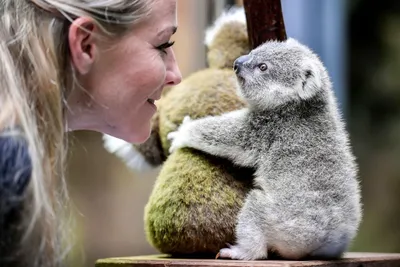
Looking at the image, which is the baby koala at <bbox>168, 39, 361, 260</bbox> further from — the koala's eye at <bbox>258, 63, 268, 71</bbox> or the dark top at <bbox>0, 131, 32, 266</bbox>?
the dark top at <bbox>0, 131, 32, 266</bbox>

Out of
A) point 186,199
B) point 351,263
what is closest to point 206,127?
point 186,199

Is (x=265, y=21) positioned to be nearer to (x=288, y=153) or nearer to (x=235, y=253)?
(x=288, y=153)

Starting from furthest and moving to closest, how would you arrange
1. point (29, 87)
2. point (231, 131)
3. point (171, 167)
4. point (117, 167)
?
point (117, 167)
point (171, 167)
point (231, 131)
point (29, 87)

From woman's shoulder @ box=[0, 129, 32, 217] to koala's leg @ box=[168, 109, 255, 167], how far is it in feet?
1.81

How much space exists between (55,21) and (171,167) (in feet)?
1.62

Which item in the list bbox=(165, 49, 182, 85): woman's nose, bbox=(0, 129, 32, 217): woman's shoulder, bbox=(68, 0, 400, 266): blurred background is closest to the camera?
bbox=(0, 129, 32, 217): woman's shoulder

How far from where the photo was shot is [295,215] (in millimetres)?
1498

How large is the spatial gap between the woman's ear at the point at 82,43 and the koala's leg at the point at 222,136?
33 centimetres

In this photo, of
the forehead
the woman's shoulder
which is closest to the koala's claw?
the forehead

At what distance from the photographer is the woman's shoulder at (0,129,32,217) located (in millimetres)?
1091

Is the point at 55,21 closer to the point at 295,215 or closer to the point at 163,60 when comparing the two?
the point at 163,60

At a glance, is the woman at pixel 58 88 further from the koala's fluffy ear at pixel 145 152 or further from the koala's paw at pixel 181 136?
the koala's fluffy ear at pixel 145 152

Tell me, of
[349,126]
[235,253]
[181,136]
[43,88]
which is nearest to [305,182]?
[235,253]

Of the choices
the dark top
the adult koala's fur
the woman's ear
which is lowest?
the adult koala's fur
